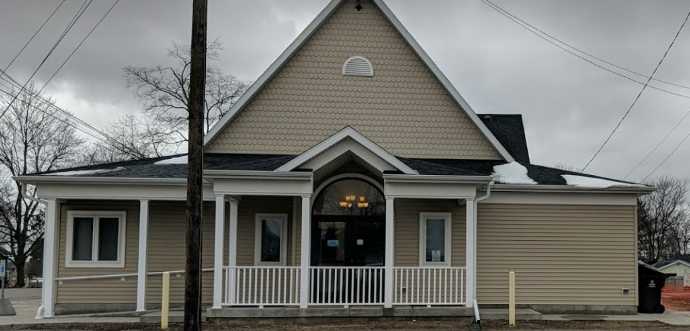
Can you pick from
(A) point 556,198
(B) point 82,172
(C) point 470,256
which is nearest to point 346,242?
(C) point 470,256

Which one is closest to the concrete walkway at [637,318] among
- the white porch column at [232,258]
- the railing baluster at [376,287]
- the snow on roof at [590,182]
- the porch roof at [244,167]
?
the snow on roof at [590,182]

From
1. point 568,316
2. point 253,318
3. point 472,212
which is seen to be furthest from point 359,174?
point 568,316

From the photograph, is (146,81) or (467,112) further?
(146,81)

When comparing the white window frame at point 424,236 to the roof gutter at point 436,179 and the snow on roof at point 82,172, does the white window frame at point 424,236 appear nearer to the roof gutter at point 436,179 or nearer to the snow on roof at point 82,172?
the roof gutter at point 436,179

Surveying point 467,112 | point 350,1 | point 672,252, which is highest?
point 350,1

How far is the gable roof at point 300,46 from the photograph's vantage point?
1823 centimetres

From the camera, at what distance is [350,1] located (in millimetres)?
19016

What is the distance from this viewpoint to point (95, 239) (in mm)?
17578

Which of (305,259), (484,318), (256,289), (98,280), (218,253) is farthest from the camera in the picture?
(98,280)

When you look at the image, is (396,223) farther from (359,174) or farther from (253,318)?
(253,318)

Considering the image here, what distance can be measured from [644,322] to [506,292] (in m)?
3.14

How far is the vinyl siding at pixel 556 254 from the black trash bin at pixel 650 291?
0.45 m

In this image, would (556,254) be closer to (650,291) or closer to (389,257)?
(650,291)

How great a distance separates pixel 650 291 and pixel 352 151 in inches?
327
